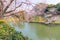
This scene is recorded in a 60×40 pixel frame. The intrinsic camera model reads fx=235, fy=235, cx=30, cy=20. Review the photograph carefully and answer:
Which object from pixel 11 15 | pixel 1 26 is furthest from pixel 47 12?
pixel 11 15

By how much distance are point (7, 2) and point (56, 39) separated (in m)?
3.01

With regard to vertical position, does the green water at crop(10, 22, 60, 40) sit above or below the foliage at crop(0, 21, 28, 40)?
below

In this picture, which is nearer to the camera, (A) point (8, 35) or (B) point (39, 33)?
(A) point (8, 35)

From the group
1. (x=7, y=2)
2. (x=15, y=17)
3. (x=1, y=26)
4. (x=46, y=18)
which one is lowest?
(x=46, y=18)

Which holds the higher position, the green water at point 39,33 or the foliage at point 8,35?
the foliage at point 8,35

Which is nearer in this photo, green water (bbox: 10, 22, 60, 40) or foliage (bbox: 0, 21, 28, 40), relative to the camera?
foliage (bbox: 0, 21, 28, 40)

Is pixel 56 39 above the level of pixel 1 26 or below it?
below

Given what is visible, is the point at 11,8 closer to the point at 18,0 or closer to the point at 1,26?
the point at 18,0

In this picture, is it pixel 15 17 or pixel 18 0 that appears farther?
pixel 15 17

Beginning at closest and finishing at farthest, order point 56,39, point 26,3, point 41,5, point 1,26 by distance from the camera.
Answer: point 26,3, point 41,5, point 1,26, point 56,39

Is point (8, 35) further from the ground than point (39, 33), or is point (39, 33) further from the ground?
point (8, 35)

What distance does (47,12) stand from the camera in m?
14.9

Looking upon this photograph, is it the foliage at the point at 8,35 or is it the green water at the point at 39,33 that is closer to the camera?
the foliage at the point at 8,35

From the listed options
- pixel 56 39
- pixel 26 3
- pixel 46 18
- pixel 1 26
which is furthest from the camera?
pixel 46 18
